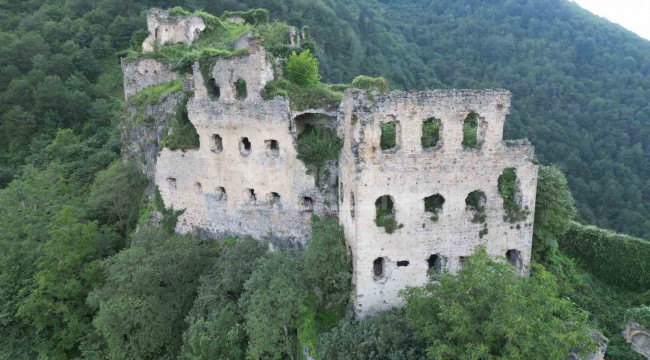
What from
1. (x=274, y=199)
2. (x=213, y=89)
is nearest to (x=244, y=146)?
(x=274, y=199)

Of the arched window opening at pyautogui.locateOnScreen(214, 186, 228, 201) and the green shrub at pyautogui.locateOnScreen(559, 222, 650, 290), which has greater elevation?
A: the arched window opening at pyautogui.locateOnScreen(214, 186, 228, 201)

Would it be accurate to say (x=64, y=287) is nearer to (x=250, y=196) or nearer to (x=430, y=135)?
(x=250, y=196)

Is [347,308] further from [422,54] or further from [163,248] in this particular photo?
[422,54]

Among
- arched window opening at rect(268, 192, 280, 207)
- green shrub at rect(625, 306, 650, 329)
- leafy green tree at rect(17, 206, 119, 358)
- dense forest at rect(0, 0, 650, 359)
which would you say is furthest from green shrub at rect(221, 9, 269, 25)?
green shrub at rect(625, 306, 650, 329)

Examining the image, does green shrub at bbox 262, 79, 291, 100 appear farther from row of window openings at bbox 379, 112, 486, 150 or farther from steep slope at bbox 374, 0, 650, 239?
steep slope at bbox 374, 0, 650, 239

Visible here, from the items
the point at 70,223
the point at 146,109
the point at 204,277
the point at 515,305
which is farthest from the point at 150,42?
the point at 515,305

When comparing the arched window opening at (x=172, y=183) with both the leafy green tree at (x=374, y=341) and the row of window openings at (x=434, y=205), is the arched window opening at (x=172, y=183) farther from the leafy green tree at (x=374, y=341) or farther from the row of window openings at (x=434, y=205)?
the leafy green tree at (x=374, y=341)

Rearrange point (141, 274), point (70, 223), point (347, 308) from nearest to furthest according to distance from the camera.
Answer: point (347, 308)
point (141, 274)
point (70, 223)

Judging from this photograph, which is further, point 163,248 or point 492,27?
point 492,27
